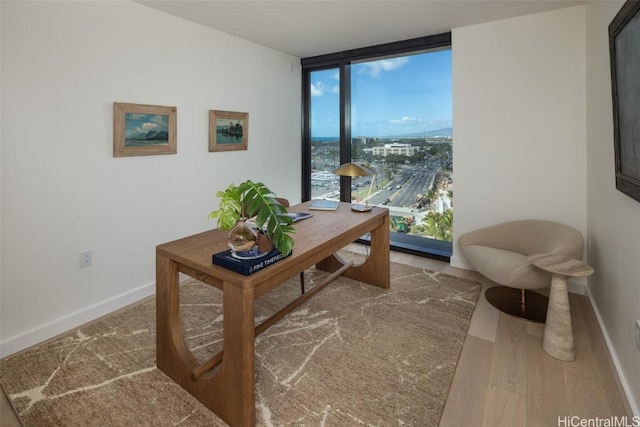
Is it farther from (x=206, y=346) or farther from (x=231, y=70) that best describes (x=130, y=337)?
(x=231, y=70)

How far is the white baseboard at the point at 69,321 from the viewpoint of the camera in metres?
2.12

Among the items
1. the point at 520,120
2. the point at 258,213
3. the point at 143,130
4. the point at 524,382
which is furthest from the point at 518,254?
the point at 143,130

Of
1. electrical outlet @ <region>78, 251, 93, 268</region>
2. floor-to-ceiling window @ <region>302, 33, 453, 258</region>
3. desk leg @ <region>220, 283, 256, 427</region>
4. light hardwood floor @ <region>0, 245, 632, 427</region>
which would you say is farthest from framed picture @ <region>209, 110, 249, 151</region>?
light hardwood floor @ <region>0, 245, 632, 427</region>

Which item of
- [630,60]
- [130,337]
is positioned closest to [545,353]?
[630,60]

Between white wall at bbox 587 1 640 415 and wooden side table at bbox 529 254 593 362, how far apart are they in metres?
0.20

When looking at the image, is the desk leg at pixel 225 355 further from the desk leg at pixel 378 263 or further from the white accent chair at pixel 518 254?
the white accent chair at pixel 518 254

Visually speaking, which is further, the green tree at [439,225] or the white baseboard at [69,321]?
the green tree at [439,225]

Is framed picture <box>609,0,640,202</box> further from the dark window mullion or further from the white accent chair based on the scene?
the dark window mullion

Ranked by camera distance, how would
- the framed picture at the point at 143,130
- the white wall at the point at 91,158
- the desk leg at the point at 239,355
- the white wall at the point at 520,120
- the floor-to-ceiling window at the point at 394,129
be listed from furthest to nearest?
the floor-to-ceiling window at the point at 394,129 < the white wall at the point at 520,120 < the framed picture at the point at 143,130 < the white wall at the point at 91,158 < the desk leg at the point at 239,355

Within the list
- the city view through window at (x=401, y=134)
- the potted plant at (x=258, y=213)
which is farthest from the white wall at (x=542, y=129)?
the potted plant at (x=258, y=213)

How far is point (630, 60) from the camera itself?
1.51 m

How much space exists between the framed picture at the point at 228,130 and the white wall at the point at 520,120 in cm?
231

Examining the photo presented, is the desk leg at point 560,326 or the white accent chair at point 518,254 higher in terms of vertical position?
the white accent chair at point 518,254

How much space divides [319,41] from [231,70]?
1058 millimetres
